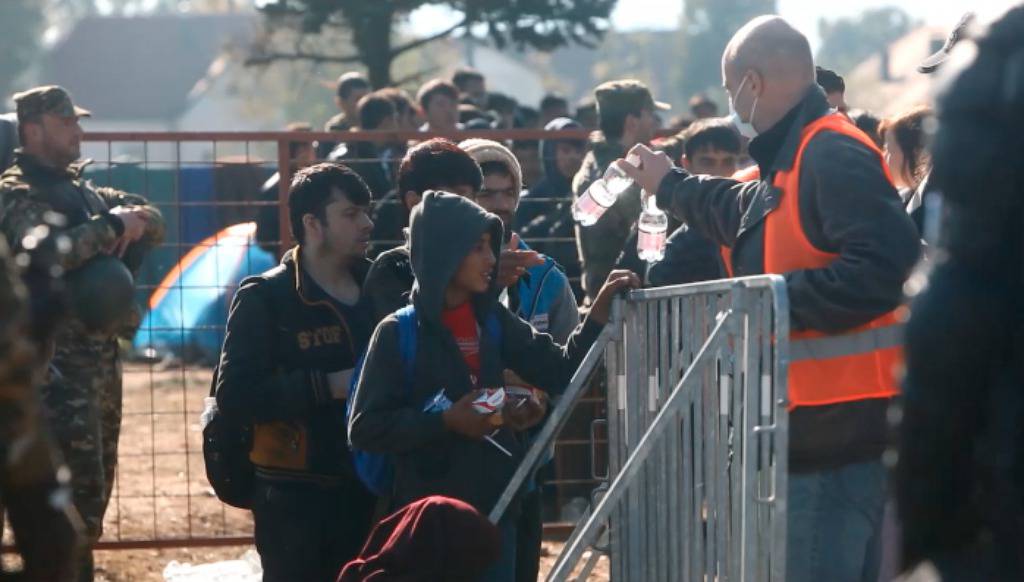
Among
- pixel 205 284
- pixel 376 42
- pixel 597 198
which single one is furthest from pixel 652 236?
pixel 376 42

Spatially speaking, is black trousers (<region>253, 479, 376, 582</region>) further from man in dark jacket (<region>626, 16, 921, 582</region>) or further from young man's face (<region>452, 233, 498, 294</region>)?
man in dark jacket (<region>626, 16, 921, 582</region>)

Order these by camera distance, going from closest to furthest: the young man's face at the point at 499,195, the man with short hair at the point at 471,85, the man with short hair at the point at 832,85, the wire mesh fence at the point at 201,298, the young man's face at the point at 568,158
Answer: the young man's face at the point at 499,195
the man with short hair at the point at 832,85
the wire mesh fence at the point at 201,298
the young man's face at the point at 568,158
the man with short hair at the point at 471,85

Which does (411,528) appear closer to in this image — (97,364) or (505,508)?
(505,508)

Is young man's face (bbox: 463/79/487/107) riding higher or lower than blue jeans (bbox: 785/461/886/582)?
higher

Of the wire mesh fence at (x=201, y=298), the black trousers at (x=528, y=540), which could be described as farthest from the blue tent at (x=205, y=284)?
the black trousers at (x=528, y=540)

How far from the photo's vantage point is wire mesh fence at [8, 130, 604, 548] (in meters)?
7.81

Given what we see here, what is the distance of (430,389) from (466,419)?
196mm

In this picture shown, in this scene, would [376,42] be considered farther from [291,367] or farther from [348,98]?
[291,367]

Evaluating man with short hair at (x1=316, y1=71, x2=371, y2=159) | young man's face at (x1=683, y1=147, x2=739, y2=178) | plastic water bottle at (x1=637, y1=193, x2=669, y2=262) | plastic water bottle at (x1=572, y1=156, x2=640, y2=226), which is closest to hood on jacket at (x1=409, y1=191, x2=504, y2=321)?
plastic water bottle at (x1=572, y1=156, x2=640, y2=226)

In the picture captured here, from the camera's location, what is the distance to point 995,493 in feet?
9.53

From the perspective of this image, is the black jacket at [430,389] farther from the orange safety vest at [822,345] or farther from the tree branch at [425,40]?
the tree branch at [425,40]

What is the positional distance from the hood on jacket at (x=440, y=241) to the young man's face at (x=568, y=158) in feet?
12.4

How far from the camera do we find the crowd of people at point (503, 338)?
291 cm

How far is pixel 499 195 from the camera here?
5809mm
